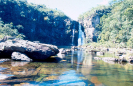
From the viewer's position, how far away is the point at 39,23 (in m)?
56.7

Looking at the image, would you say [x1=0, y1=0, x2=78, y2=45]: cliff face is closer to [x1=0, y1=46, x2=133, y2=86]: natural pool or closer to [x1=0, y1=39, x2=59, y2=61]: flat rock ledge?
[x1=0, y1=39, x2=59, y2=61]: flat rock ledge

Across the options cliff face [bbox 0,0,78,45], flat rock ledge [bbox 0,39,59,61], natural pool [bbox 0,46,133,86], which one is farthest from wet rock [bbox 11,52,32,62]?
cliff face [bbox 0,0,78,45]

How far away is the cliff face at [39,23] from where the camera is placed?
4832cm

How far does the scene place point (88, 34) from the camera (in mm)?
54250

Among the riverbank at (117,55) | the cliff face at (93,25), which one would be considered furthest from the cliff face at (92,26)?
the riverbank at (117,55)

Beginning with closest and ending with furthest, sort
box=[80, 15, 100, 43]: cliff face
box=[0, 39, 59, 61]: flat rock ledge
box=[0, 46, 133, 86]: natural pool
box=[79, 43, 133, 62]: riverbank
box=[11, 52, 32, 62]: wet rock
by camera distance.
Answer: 1. box=[0, 46, 133, 86]: natural pool
2. box=[11, 52, 32, 62]: wet rock
3. box=[0, 39, 59, 61]: flat rock ledge
4. box=[79, 43, 133, 62]: riverbank
5. box=[80, 15, 100, 43]: cliff face

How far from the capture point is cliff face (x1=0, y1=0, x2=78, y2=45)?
48322mm

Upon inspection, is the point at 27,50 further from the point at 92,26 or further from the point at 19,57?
the point at 92,26

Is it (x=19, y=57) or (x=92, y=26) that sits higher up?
(x=92, y=26)

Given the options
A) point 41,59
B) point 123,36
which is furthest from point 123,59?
point 123,36

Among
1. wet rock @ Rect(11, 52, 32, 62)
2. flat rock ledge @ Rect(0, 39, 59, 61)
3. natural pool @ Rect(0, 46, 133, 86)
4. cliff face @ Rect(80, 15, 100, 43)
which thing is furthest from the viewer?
cliff face @ Rect(80, 15, 100, 43)

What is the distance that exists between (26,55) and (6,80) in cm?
566

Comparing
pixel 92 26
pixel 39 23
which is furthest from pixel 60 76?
pixel 39 23

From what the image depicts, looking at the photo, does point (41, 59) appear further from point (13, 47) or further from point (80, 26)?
point (80, 26)
